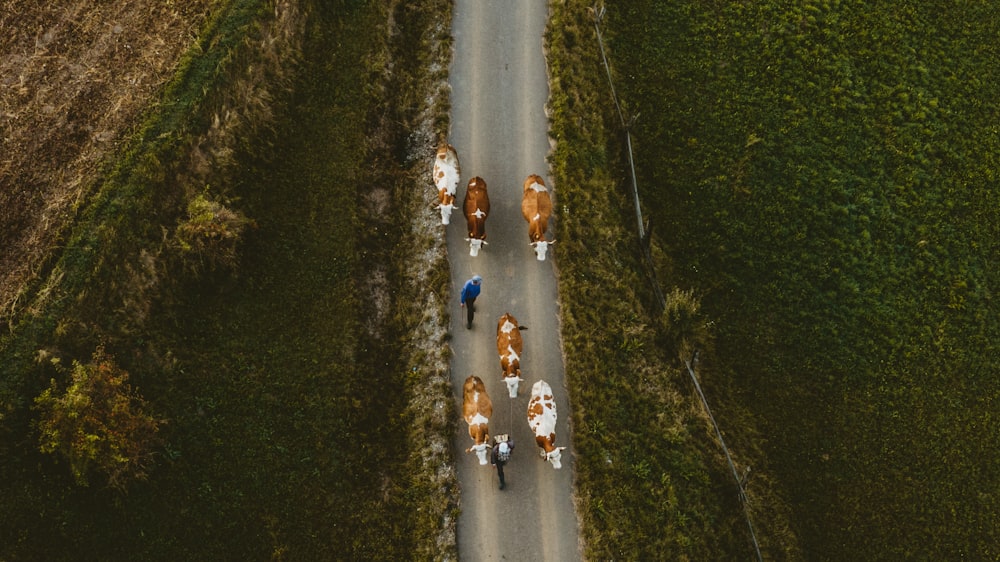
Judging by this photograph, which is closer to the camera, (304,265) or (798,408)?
(304,265)

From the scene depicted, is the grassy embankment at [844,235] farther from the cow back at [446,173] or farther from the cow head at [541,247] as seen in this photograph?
the cow back at [446,173]

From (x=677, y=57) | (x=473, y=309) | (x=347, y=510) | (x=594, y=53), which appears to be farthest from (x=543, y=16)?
(x=347, y=510)

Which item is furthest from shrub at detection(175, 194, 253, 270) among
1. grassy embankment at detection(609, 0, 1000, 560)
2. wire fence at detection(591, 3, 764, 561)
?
grassy embankment at detection(609, 0, 1000, 560)

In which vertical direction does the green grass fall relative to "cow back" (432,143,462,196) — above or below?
below

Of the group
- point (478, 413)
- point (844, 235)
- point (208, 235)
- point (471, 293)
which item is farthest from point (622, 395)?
point (208, 235)

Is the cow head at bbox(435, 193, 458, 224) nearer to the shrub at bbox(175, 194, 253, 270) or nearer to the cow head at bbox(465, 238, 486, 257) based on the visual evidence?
the cow head at bbox(465, 238, 486, 257)

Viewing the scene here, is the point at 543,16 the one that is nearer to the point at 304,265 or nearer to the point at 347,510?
the point at 304,265

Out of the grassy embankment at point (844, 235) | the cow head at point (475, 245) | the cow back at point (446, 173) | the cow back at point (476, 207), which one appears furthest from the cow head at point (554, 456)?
the cow back at point (446, 173)
